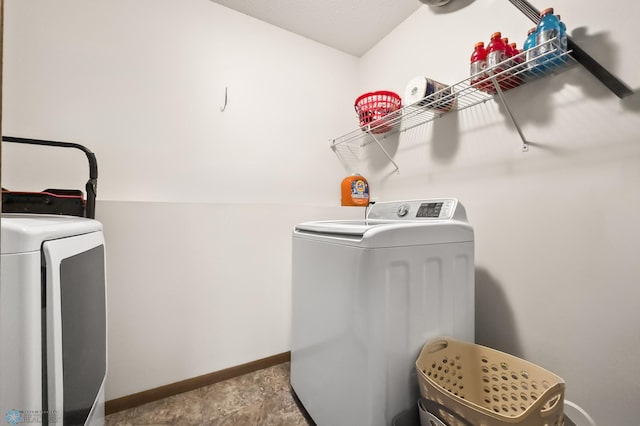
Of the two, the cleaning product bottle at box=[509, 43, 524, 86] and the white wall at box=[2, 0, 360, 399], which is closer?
the cleaning product bottle at box=[509, 43, 524, 86]

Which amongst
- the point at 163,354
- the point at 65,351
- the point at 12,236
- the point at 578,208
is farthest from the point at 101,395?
the point at 578,208

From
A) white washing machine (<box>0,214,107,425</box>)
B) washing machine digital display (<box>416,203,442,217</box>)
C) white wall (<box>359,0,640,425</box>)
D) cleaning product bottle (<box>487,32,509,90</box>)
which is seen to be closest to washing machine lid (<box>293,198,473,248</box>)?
washing machine digital display (<box>416,203,442,217</box>)

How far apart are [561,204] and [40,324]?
182 cm

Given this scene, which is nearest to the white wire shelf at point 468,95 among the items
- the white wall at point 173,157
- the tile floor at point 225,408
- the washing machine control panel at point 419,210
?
the washing machine control panel at point 419,210

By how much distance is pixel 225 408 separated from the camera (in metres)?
1.44

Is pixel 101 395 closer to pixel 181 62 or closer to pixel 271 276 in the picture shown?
pixel 271 276

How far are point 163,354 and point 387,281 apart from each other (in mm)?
1363

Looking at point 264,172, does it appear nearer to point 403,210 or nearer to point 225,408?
point 403,210

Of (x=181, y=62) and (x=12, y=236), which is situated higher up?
(x=181, y=62)

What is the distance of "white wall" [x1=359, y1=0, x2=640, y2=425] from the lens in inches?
40.4

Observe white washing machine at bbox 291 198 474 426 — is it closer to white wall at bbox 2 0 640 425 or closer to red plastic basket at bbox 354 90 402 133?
white wall at bbox 2 0 640 425

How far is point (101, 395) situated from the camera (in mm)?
1100

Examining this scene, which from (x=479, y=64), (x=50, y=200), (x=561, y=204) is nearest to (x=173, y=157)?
(x=50, y=200)

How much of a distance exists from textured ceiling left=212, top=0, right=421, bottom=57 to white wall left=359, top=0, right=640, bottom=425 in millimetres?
409
